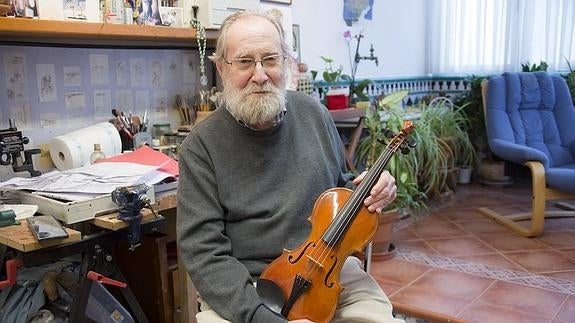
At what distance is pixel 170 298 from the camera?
1967 mm

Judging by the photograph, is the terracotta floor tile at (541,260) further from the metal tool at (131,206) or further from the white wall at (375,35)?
the metal tool at (131,206)

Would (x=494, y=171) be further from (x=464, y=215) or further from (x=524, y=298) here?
(x=524, y=298)

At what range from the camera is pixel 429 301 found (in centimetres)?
238

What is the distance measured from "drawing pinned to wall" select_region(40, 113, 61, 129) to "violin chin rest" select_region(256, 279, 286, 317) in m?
1.16

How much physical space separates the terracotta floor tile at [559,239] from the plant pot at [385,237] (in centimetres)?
94

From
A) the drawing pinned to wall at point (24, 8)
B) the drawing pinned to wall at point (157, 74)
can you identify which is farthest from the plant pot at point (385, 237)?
the drawing pinned to wall at point (24, 8)

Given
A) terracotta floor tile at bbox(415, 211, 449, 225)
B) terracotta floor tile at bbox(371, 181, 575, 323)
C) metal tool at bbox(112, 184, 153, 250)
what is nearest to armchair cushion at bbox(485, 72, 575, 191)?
terracotta floor tile at bbox(371, 181, 575, 323)

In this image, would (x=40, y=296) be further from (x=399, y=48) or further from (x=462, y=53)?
(x=462, y=53)

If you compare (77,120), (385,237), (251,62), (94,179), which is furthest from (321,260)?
(385,237)

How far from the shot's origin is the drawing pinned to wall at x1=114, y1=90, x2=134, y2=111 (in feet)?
7.14

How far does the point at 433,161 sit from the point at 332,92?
909 mm

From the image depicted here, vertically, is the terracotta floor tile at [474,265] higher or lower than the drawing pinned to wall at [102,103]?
lower

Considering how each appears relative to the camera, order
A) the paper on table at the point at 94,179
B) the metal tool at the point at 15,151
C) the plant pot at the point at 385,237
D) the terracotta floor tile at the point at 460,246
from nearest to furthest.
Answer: the paper on table at the point at 94,179
the metal tool at the point at 15,151
the plant pot at the point at 385,237
the terracotta floor tile at the point at 460,246

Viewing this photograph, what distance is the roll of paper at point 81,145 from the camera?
184 centimetres
